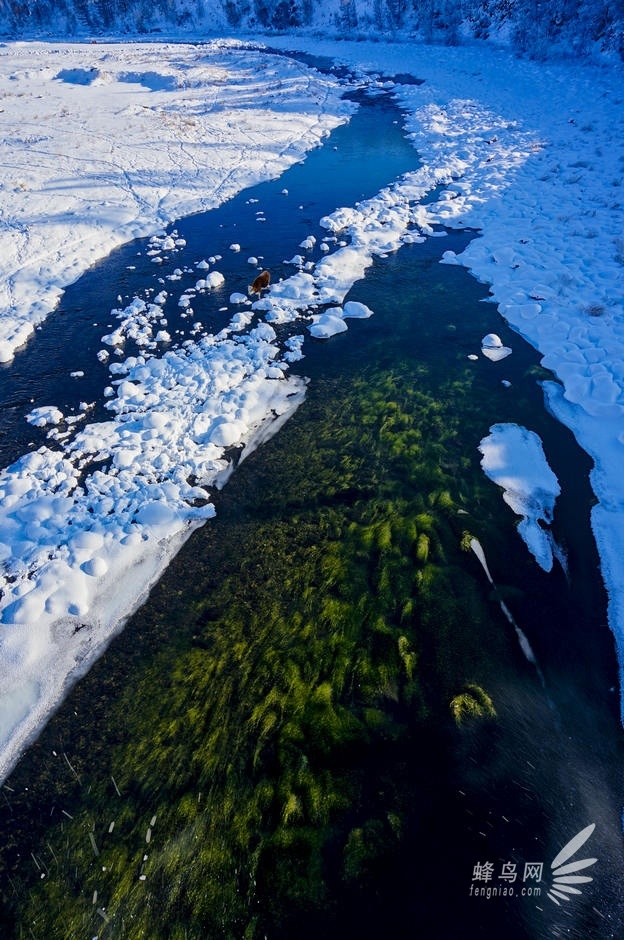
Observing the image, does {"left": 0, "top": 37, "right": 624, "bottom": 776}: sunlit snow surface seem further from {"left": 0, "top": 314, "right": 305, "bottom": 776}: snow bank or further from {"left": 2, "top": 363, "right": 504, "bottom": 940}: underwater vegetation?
{"left": 2, "top": 363, "right": 504, "bottom": 940}: underwater vegetation

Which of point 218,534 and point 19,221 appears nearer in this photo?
point 218,534

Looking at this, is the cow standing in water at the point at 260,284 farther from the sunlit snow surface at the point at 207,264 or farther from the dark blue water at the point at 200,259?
the dark blue water at the point at 200,259

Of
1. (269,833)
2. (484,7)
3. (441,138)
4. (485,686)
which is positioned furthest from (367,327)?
(484,7)

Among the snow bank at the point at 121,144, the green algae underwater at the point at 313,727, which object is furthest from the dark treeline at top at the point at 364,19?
the green algae underwater at the point at 313,727

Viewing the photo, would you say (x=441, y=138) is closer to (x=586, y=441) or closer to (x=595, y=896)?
(x=586, y=441)

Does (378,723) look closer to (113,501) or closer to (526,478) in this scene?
(526,478)
